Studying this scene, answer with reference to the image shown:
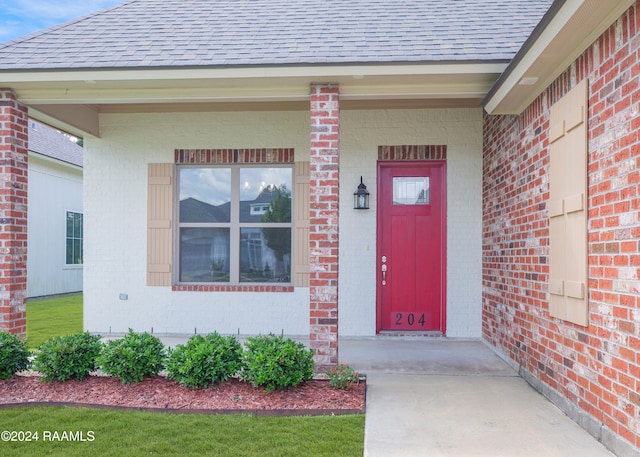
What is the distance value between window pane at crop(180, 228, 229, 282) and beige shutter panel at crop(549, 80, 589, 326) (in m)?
4.29

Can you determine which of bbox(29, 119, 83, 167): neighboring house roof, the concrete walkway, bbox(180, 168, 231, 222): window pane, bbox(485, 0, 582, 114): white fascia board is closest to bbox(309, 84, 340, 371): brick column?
the concrete walkway

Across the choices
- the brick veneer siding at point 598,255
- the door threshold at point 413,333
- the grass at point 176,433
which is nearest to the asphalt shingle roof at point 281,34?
the brick veneer siding at point 598,255

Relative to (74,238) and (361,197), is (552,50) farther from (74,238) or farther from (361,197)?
(74,238)

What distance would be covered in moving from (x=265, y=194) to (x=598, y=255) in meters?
4.38

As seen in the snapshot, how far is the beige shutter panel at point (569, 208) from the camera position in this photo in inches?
137

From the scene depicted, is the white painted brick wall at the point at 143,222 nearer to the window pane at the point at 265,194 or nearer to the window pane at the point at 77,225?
A: the window pane at the point at 265,194

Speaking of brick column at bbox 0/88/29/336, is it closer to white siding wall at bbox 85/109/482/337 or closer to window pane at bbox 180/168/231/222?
white siding wall at bbox 85/109/482/337

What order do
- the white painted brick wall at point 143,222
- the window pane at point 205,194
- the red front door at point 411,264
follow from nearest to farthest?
the red front door at point 411,264 < the white painted brick wall at point 143,222 < the window pane at point 205,194

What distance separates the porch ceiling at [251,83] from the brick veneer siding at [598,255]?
2.55 feet

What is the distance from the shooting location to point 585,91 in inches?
136

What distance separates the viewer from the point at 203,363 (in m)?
4.02

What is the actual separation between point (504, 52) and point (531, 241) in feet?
6.00

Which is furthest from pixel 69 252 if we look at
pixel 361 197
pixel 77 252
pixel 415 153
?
pixel 415 153

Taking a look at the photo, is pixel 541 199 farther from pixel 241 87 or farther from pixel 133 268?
pixel 133 268
